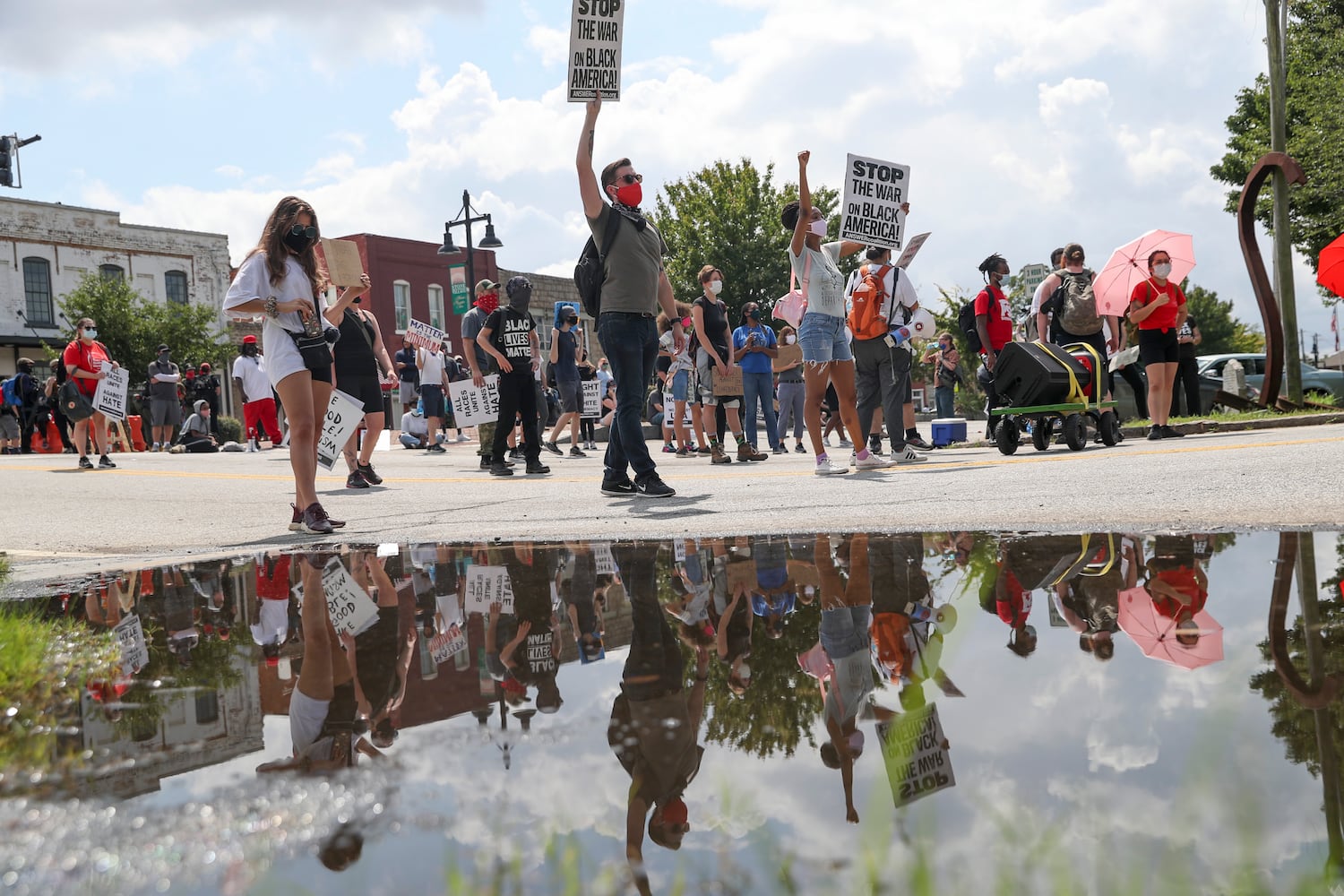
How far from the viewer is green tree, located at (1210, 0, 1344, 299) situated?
22.9 m

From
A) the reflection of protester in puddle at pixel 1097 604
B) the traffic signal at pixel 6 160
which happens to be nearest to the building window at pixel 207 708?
the reflection of protester in puddle at pixel 1097 604

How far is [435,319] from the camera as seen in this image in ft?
183

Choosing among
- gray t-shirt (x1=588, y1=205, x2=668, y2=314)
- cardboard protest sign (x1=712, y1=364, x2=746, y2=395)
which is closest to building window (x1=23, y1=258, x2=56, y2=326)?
cardboard protest sign (x1=712, y1=364, x2=746, y2=395)

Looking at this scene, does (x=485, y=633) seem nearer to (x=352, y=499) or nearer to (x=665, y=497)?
(x=665, y=497)

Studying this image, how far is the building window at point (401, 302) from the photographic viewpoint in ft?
174

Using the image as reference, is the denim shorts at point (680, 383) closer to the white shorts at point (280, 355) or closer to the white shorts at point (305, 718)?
the white shorts at point (280, 355)

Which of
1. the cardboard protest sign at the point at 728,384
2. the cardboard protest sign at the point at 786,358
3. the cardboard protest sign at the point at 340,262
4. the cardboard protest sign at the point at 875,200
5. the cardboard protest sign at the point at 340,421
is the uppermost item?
the cardboard protest sign at the point at 875,200

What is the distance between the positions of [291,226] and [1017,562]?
449 centimetres

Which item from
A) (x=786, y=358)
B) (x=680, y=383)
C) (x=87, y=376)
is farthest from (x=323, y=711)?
(x=786, y=358)

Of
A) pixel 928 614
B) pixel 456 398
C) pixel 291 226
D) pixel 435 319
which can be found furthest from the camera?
pixel 435 319

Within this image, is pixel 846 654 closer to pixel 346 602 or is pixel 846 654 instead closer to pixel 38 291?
pixel 346 602

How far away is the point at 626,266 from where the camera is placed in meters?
7.46

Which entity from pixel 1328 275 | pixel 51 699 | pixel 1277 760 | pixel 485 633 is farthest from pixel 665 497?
pixel 1328 275

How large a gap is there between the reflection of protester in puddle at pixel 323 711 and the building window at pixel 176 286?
155 feet
